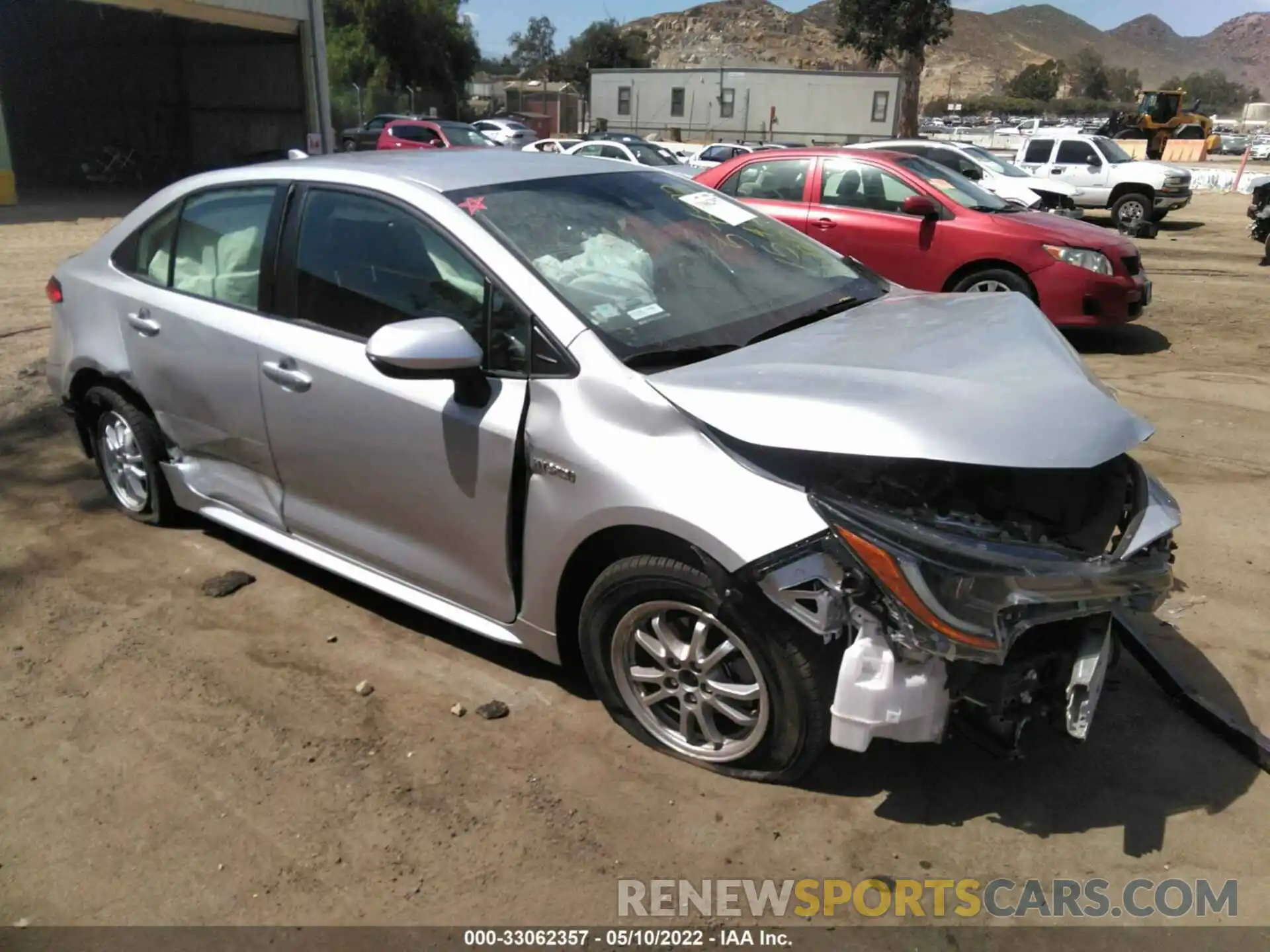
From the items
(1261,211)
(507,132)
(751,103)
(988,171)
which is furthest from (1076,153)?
(751,103)

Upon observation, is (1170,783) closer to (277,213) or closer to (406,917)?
(406,917)

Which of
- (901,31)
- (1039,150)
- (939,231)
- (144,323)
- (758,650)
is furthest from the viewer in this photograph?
(901,31)

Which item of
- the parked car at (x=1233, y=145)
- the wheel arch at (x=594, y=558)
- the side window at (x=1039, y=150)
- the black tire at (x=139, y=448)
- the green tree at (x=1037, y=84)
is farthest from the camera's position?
the green tree at (x=1037, y=84)

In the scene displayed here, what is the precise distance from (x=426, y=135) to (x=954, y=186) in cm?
1458

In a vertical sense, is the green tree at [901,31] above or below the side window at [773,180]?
above

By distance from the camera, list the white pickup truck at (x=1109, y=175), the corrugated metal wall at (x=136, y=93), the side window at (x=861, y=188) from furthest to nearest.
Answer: the corrugated metal wall at (x=136, y=93)
the white pickup truck at (x=1109, y=175)
the side window at (x=861, y=188)

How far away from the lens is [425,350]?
282 cm

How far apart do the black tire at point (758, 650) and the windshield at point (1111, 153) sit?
17.5 meters

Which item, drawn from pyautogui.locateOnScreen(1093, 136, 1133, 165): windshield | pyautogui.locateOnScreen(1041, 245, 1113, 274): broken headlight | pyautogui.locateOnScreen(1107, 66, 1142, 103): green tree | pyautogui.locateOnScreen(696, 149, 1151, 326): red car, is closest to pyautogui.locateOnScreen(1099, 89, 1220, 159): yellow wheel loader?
pyautogui.locateOnScreen(1093, 136, 1133, 165): windshield

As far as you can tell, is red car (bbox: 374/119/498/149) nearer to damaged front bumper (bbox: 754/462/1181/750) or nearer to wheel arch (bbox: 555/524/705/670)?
wheel arch (bbox: 555/524/705/670)

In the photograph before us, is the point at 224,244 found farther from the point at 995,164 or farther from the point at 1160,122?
the point at 1160,122

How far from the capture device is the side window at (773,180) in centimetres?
898

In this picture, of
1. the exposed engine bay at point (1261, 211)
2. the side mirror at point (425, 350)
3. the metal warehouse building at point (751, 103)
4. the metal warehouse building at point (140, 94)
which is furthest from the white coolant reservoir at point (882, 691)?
the metal warehouse building at point (751, 103)

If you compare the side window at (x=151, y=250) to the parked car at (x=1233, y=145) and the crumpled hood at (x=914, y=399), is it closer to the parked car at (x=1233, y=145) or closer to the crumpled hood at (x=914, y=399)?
the crumpled hood at (x=914, y=399)
